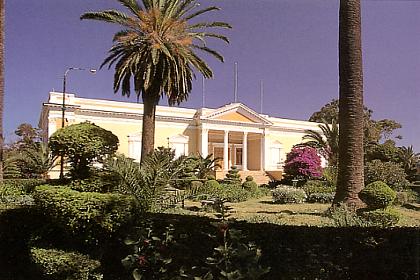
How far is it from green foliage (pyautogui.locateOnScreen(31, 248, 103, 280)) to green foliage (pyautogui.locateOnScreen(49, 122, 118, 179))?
1.85m

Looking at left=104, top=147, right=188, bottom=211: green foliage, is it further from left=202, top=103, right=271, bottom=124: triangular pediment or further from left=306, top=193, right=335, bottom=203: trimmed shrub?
left=202, top=103, right=271, bottom=124: triangular pediment

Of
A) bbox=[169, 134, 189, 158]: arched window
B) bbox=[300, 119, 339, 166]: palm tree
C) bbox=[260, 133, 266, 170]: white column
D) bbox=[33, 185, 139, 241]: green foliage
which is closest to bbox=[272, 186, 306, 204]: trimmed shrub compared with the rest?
bbox=[300, 119, 339, 166]: palm tree

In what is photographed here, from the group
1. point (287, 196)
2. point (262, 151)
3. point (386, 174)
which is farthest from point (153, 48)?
point (262, 151)

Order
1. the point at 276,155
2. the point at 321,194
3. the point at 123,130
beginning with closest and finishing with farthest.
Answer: the point at 321,194 < the point at 123,130 < the point at 276,155

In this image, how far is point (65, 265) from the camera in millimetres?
5652

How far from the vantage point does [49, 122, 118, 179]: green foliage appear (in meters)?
7.34

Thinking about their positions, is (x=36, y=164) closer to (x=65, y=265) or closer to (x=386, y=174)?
(x=65, y=265)

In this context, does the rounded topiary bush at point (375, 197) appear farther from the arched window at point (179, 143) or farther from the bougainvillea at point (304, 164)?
the arched window at point (179, 143)

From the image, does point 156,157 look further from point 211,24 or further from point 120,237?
point 211,24

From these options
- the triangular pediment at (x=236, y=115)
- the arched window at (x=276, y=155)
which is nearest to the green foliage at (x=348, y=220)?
the triangular pediment at (x=236, y=115)

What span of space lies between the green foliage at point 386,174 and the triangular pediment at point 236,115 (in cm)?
1812

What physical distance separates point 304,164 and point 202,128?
11978 millimetres

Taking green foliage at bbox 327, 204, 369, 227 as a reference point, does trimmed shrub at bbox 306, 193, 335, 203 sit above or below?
below

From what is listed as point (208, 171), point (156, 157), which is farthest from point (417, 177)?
point (156, 157)
